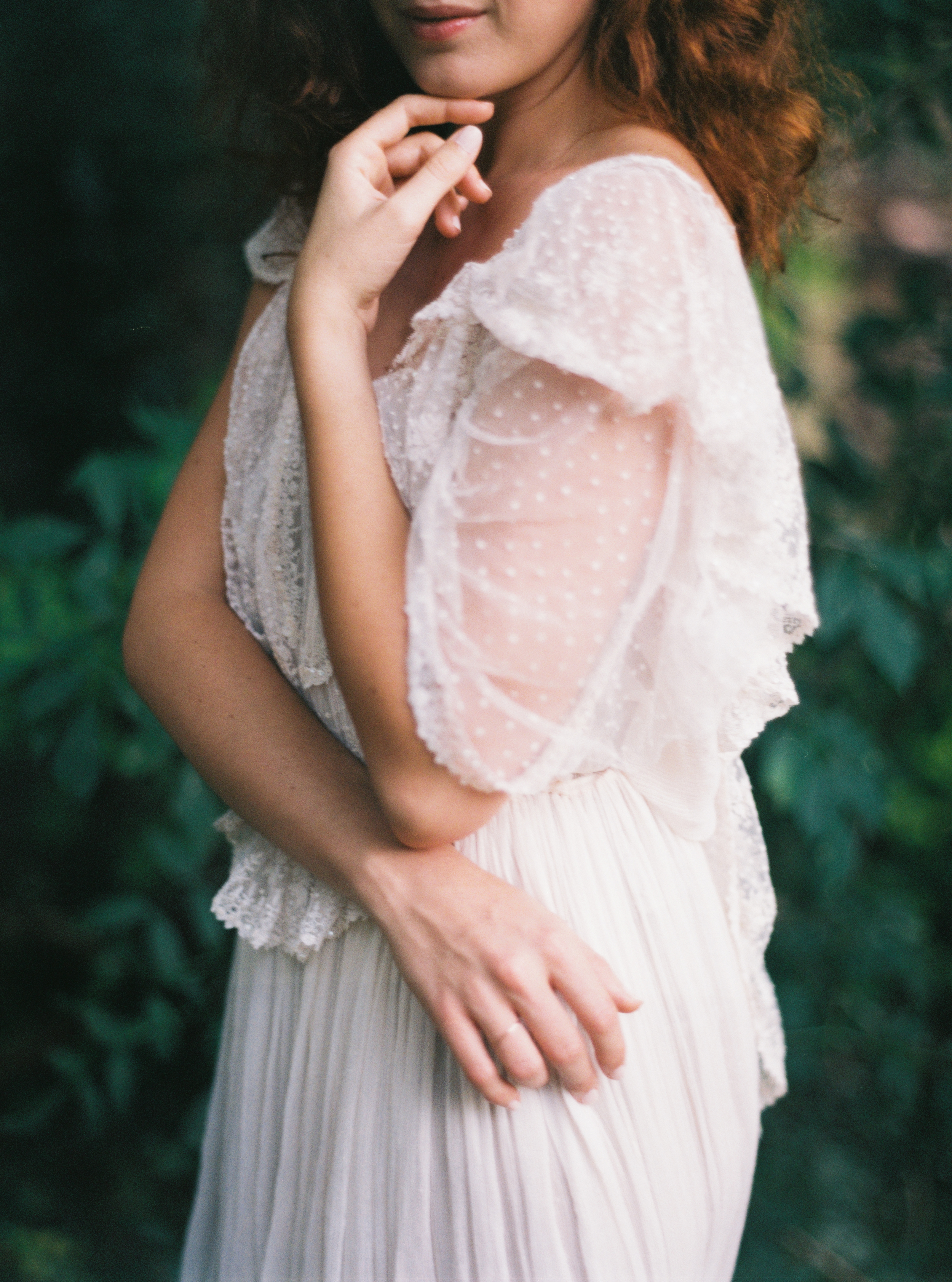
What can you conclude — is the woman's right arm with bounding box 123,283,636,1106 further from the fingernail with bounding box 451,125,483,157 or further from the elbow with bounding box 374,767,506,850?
the fingernail with bounding box 451,125,483,157

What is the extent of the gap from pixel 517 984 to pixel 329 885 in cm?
20

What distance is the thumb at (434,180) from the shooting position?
2.39 ft

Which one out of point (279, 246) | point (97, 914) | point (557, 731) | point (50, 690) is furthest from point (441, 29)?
point (97, 914)

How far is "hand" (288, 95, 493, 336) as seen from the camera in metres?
0.72

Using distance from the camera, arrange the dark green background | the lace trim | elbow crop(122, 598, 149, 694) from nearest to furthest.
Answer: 1. the lace trim
2. elbow crop(122, 598, 149, 694)
3. the dark green background

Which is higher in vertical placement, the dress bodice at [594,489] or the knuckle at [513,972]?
the dress bodice at [594,489]

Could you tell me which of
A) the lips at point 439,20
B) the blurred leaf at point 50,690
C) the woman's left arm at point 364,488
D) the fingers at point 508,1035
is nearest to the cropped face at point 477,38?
the lips at point 439,20

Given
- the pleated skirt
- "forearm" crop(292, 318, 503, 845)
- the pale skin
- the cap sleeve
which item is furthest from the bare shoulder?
the pleated skirt

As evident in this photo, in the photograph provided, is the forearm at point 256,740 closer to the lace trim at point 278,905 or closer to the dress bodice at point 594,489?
the lace trim at point 278,905

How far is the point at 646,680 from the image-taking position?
2.40 feet

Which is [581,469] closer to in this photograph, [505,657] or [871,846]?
[505,657]

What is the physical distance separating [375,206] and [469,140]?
0.10 m

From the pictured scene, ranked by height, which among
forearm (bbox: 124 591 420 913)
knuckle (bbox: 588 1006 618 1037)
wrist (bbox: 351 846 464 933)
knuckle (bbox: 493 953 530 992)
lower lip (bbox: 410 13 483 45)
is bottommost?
knuckle (bbox: 588 1006 618 1037)

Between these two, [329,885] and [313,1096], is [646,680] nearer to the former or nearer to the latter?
[329,885]
